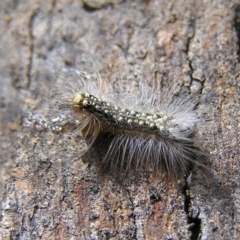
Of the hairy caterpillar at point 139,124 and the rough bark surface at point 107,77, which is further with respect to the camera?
the hairy caterpillar at point 139,124

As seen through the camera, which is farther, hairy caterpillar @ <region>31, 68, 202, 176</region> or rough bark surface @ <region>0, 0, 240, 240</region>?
hairy caterpillar @ <region>31, 68, 202, 176</region>

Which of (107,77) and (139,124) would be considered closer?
(139,124)

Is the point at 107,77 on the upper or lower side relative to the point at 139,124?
upper

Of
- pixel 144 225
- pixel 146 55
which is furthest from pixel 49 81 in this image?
pixel 144 225
